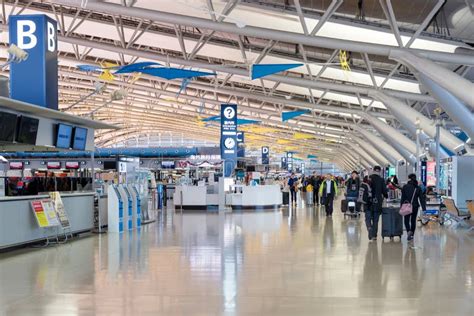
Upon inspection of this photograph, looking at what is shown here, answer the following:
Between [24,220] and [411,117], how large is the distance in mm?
19261

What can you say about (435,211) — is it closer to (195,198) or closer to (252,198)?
(252,198)

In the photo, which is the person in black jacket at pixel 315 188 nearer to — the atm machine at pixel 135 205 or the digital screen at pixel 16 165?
the atm machine at pixel 135 205

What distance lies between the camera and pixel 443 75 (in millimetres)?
17656

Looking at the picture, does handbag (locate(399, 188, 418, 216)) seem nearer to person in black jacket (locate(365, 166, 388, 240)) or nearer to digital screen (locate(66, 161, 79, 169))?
person in black jacket (locate(365, 166, 388, 240))

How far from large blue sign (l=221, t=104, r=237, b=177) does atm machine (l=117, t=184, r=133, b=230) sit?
1249 centimetres

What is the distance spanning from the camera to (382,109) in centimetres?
3800

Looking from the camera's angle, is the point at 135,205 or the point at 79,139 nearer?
Answer: the point at 79,139

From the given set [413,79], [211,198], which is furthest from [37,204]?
[413,79]

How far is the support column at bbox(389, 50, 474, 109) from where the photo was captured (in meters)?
17.2

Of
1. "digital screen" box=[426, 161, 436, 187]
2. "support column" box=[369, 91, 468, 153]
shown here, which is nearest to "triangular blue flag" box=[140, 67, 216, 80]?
"support column" box=[369, 91, 468, 153]

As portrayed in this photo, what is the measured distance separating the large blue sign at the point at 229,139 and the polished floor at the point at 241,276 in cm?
1515

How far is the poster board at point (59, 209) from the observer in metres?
13.5

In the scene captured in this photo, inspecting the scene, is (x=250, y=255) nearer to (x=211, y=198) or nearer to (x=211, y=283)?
(x=211, y=283)

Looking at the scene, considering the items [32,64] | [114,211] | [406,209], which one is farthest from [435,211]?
[32,64]
